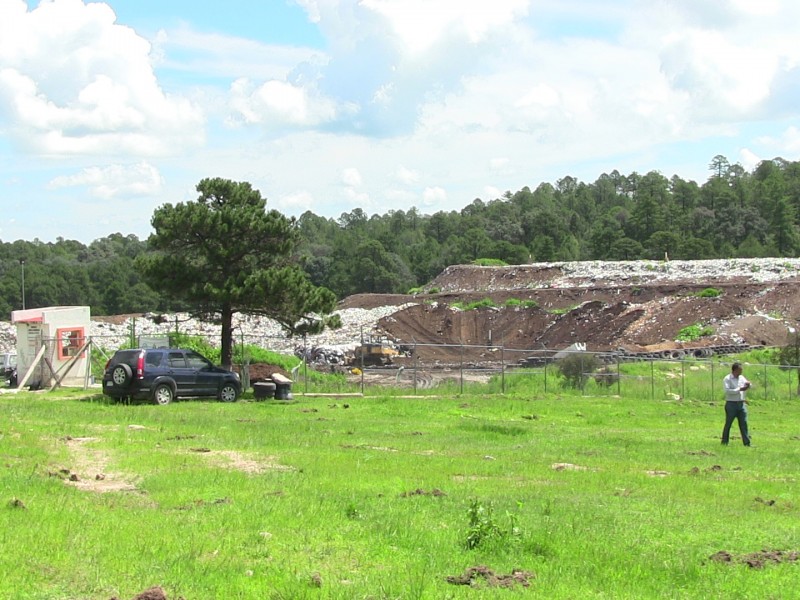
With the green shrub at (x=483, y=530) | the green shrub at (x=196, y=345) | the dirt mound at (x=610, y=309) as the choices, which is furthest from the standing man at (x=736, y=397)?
the dirt mound at (x=610, y=309)

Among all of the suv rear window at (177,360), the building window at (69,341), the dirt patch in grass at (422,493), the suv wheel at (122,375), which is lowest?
the dirt patch in grass at (422,493)

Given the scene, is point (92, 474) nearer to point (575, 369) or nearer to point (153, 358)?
point (153, 358)

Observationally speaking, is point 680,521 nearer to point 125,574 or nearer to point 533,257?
point 125,574

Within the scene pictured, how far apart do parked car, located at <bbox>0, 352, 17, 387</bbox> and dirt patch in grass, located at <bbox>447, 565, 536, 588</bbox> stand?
3183 centimetres

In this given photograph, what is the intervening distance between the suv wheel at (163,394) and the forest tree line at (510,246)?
67257 millimetres

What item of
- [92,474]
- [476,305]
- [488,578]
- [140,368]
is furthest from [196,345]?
[476,305]

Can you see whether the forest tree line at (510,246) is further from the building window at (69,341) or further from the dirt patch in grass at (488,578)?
the dirt patch in grass at (488,578)

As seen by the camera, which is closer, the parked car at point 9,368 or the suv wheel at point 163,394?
the suv wheel at point 163,394

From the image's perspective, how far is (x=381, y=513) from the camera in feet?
33.8

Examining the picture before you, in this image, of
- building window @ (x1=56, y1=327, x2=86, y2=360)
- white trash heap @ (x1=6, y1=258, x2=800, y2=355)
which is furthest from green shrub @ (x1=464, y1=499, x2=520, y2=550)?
white trash heap @ (x1=6, y1=258, x2=800, y2=355)

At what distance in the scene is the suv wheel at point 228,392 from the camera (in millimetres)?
29703

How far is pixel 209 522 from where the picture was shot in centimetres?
952

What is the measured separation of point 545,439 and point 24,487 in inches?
495

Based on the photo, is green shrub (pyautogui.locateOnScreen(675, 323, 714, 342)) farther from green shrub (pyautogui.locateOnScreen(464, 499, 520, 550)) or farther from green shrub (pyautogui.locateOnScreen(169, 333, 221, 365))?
green shrub (pyautogui.locateOnScreen(464, 499, 520, 550))
